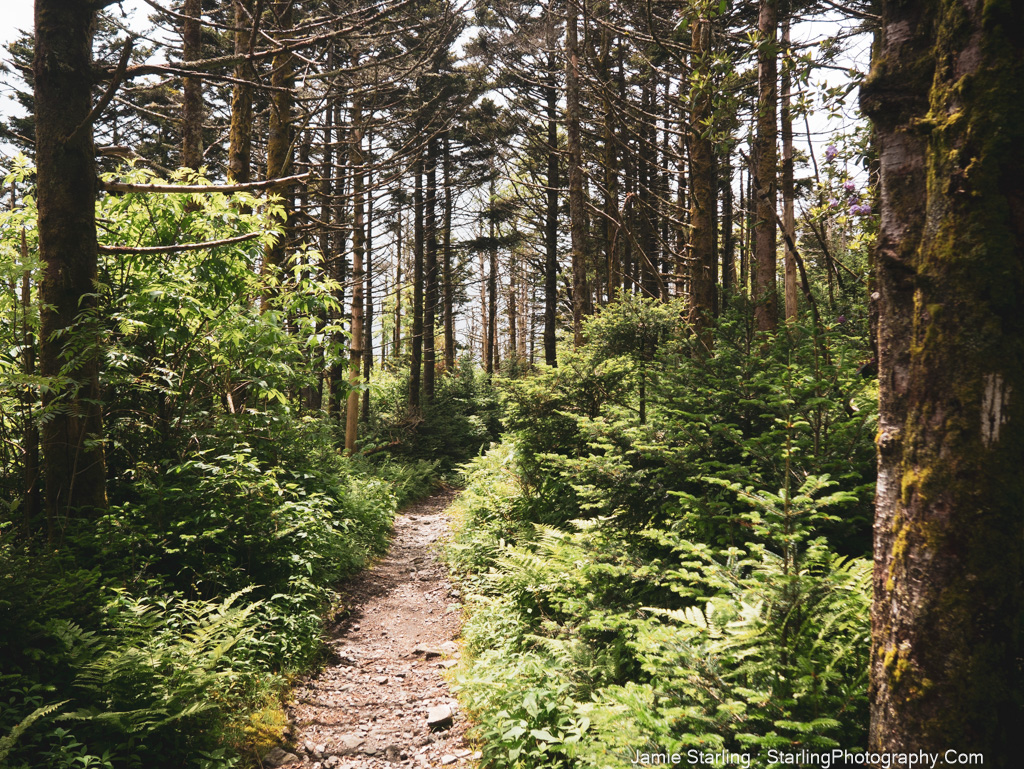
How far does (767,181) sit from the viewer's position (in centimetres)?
639

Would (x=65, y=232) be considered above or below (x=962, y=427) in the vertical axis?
above

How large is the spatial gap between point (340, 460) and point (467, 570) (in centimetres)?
419

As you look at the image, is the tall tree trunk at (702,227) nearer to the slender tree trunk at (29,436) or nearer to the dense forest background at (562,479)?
the dense forest background at (562,479)

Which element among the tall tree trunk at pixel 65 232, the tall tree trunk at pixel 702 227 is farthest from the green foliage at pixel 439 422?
the tall tree trunk at pixel 65 232

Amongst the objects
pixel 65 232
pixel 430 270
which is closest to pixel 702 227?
pixel 65 232

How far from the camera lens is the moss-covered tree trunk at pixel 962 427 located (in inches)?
64.1

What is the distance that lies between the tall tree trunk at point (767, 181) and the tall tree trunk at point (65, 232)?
20.9 feet

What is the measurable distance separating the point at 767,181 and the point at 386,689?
23.3 ft

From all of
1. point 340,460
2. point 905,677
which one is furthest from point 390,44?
point 905,677

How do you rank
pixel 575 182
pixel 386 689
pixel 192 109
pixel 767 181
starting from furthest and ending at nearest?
pixel 575 182 < pixel 192 109 < pixel 767 181 < pixel 386 689

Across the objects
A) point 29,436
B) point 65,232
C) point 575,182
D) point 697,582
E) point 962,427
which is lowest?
point 697,582

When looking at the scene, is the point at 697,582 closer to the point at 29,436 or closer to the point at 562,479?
the point at 562,479

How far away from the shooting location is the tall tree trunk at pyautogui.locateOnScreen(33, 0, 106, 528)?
392 centimetres

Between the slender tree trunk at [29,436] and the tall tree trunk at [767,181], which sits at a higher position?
the tall tree trunk at [767,181]
